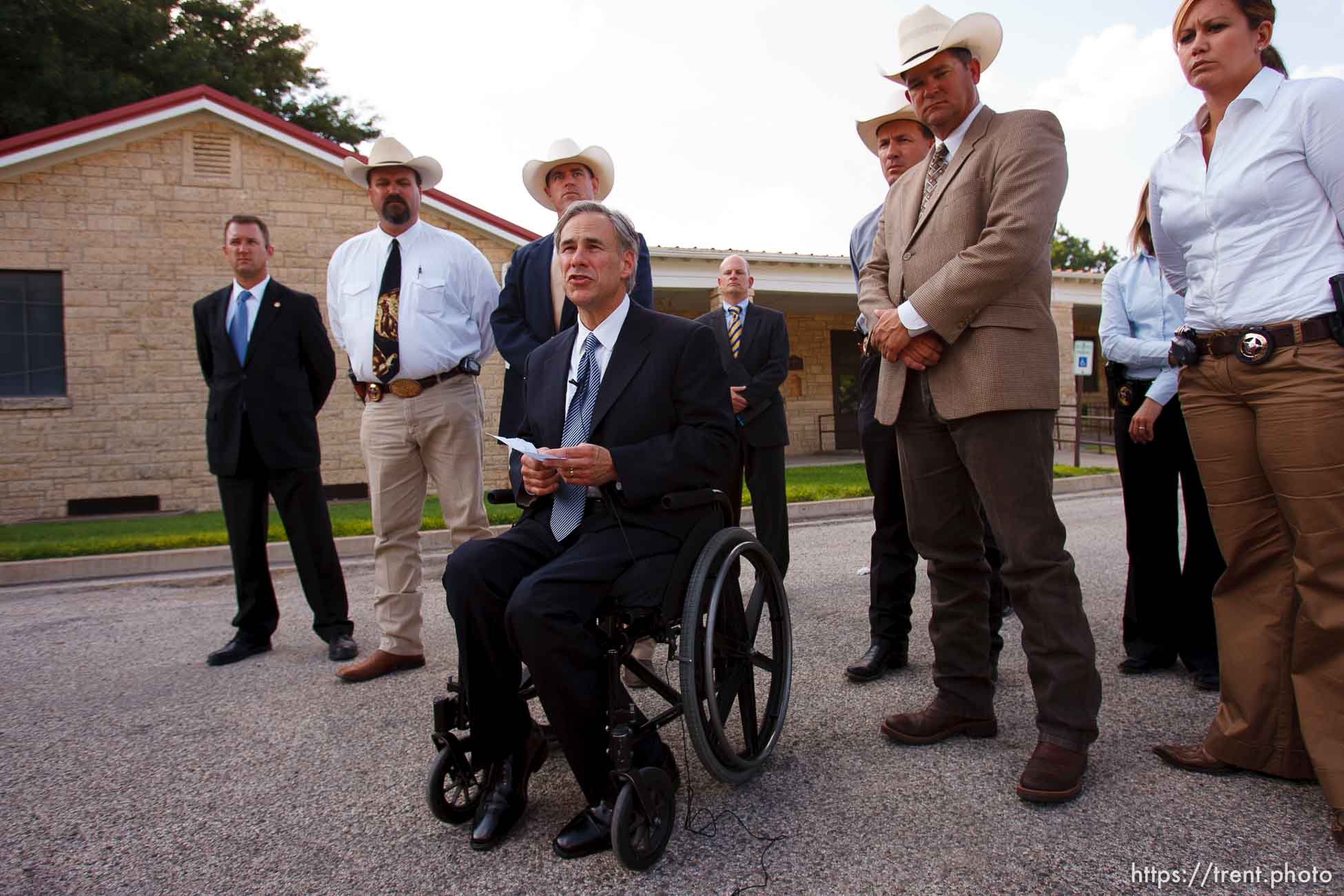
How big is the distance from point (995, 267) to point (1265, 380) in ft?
2.61

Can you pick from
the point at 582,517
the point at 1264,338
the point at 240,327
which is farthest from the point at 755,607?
the point at 240,327

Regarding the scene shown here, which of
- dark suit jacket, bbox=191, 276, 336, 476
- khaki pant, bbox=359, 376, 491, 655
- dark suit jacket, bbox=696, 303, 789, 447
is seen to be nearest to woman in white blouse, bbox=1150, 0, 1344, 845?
dark suit jacket, bbox=696, 303, 789, 447

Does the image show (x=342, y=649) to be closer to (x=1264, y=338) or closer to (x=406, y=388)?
(x=406, y=388)

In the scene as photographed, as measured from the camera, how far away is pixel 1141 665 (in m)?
3.65

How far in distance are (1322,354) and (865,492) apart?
28.3 feet

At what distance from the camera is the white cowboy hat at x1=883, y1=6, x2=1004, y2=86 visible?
8.70 ft

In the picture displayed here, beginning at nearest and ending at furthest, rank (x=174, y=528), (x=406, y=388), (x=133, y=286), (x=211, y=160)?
1. (x=406, y=388)
2. (x=174, y=528)
3. (x=133, y=286)
4. (x=211, y=160)

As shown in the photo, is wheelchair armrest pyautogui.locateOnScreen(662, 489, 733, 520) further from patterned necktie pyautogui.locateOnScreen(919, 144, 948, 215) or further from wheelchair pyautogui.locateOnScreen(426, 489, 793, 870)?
patterned necktie pyautogui.locateOnScreen(919, 144, 948, 215)

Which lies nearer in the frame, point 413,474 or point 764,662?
point 764,662

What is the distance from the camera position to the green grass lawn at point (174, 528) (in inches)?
309

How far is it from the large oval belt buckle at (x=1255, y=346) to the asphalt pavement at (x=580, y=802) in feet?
4.04

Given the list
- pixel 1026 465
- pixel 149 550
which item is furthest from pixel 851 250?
pixel 149 550

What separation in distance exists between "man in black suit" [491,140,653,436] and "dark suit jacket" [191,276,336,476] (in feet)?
4.26

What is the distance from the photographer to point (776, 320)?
17.7 feet
